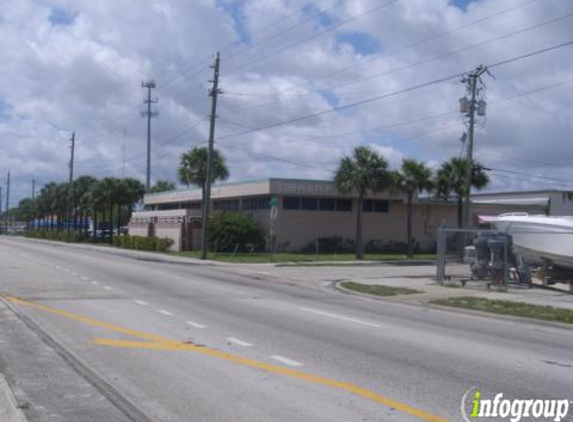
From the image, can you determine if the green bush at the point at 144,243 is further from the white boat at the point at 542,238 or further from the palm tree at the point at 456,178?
the white boat at the point at 542,238

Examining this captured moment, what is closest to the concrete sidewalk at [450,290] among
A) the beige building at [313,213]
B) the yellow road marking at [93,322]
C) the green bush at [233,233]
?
the yellow road marking at [93,322]

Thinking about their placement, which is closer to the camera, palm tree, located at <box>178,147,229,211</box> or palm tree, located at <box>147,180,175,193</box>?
palm tree, located at <box>178,147,229,211</box>

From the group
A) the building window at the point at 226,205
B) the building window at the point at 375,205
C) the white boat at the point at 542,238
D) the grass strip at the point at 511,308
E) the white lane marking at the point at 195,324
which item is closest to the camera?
the white lane marking at the point at 195,324

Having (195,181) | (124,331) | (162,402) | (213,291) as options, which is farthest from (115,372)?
(195,181)

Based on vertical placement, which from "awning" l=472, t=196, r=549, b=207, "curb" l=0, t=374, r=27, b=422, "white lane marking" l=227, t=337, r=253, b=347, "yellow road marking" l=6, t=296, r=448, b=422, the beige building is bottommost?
"curb" l=0, t=374, r=27, b=422

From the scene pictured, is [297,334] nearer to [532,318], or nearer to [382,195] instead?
[532,318]

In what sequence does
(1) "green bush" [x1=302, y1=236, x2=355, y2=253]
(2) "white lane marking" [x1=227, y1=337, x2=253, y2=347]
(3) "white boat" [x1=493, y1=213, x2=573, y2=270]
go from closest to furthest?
(2) "white lane marking" [x1=227, y1=337, x2=253, y2=347]
(3) "white boat" [x1=493, y1=213, x2=573, y2=270]
(1) "green bush" [x1=302, y1=236, x2=355, y2=253]

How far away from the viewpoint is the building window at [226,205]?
183 feet

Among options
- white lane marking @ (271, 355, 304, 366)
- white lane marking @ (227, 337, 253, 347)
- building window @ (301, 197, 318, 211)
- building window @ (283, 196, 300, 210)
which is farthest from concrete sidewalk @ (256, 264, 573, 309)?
building window @ (301, 197, 318, 211)

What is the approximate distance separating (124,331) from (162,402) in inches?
199

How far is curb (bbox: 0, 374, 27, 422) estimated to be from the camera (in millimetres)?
6581

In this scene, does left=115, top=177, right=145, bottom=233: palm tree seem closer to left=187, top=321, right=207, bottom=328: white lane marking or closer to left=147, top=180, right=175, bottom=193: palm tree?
left=147, top=180, right=175, bottom=193: palm tree

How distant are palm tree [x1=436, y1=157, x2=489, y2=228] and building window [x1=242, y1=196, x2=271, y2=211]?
448 inches

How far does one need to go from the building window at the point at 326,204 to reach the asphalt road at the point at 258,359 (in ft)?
107
